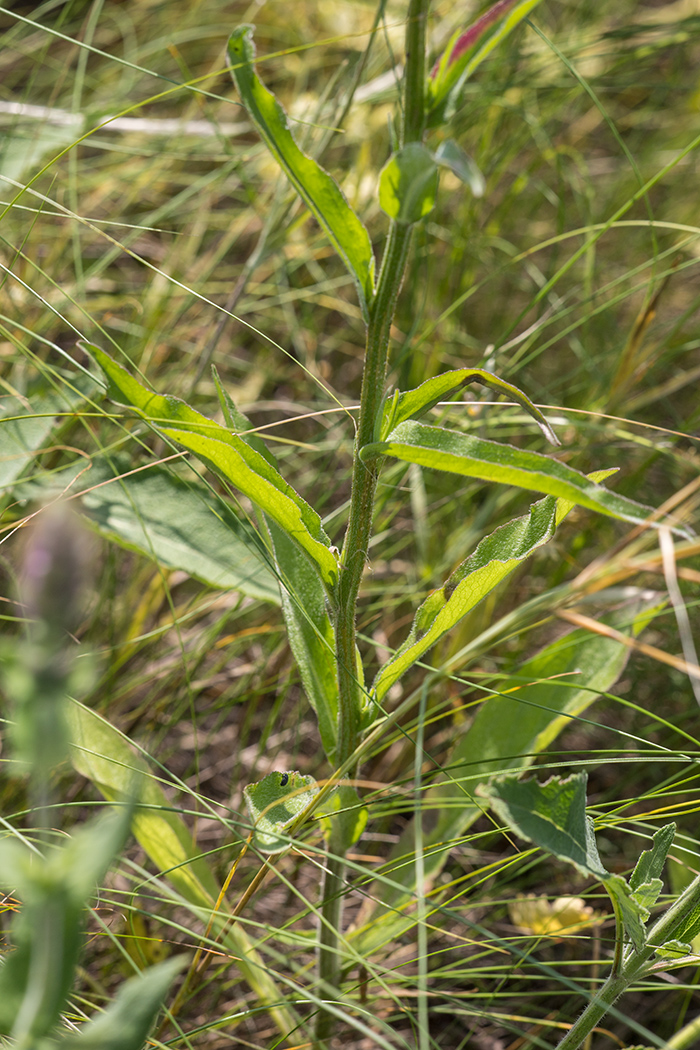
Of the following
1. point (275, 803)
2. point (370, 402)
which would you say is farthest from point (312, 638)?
point (370, 402)

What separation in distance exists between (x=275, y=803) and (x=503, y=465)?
0.44 m

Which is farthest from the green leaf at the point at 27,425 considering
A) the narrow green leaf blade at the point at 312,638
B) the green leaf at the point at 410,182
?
the green leaf at the point at 410,182

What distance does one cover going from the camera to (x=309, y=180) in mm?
776

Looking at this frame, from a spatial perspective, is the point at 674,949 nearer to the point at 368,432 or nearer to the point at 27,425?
the point at 368,432

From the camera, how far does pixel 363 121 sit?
85.0 inches

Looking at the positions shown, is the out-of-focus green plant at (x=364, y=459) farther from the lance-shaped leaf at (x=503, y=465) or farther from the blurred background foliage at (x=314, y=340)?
the blurred background foliage at (x=314, y=340)

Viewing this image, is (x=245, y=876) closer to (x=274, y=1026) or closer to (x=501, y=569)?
(x=274, y=1026)

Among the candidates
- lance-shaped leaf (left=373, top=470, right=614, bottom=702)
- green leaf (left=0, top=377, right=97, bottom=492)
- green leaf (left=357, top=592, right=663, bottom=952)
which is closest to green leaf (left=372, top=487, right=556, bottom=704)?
lance-shaped leaf (left=373, top=470, right=614, bottom=702)

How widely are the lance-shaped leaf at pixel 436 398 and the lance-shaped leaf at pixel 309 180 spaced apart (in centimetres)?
10

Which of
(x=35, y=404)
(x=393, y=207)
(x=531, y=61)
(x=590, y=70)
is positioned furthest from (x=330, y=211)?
(x=590, y=70)

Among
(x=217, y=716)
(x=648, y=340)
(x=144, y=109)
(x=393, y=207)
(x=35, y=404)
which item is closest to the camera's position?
(x=393, y=207)

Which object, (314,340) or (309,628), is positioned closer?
(309,628)

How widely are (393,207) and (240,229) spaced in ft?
4.23

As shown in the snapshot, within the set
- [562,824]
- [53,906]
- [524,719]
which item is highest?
[53,906]
